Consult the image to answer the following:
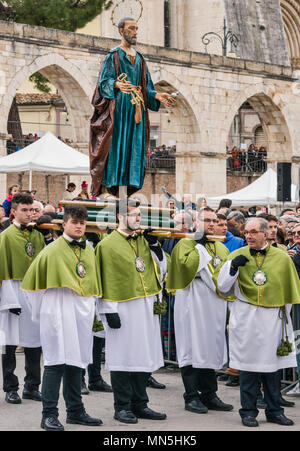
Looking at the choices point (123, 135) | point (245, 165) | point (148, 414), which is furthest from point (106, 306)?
point (245, 165)

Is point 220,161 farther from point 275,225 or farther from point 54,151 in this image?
point 275,225

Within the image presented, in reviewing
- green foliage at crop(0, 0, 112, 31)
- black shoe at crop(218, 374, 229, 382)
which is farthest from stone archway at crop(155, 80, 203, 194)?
black shoe at crop(218, 374, 229, 382)

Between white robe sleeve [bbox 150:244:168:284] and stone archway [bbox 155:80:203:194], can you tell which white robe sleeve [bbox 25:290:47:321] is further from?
stone archway [bbox 155:80:203:194]

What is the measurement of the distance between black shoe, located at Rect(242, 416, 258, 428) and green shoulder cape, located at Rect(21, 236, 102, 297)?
1.60 metres

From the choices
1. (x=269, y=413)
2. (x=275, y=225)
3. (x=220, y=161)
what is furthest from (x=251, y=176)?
(x=269, y=413)

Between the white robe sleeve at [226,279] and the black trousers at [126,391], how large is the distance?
3.36ft

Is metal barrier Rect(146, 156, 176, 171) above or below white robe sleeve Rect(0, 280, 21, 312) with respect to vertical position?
above

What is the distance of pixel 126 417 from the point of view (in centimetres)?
707

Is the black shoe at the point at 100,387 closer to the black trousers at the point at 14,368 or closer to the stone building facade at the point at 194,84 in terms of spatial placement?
the black trousers at the point at 14,368

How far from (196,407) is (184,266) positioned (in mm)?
1261

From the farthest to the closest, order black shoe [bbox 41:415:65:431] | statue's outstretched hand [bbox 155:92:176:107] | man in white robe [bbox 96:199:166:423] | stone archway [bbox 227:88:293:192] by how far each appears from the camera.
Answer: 1. stone archway [bbox 227:88:293:192]
2. statue's outstretched hand [bbox 155:92:176:107]
3. man in white robe [bbox 96:199:166:423]
4. black shoe [bbox 41:415:65:431]

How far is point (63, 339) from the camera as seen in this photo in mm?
6844

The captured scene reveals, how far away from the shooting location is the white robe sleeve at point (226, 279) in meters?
→ 7.16

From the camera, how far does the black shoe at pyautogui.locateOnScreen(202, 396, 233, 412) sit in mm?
7664
